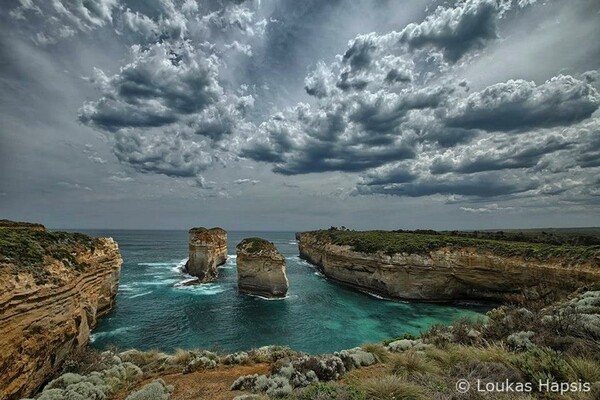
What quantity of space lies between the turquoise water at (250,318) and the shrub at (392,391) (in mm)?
12134

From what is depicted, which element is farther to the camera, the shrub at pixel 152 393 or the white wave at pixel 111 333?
the white wave at pixel 111 333

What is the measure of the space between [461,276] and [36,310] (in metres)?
37.4

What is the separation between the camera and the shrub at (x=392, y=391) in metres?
5.49

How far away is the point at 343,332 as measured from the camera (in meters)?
24.2

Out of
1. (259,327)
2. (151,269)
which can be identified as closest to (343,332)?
(259,327)

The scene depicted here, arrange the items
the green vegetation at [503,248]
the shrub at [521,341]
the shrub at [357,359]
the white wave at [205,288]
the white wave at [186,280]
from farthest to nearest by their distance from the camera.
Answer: the white wave at [186,280] < the white wave at [205,288] < the green vegetation at [503,248] < the shrub at [357,359] < the shrub at [521,341]

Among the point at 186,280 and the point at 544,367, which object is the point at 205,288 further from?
the point at 544,367

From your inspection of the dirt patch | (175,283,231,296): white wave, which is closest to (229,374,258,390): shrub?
the dirt patch

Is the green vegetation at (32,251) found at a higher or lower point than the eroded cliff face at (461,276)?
higher

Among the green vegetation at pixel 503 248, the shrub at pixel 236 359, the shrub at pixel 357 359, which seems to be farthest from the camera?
the green vegetation at pixel 503 248

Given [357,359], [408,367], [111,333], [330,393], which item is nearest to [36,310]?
[330,393]

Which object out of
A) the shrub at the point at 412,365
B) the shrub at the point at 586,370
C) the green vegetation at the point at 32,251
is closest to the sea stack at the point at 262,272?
the green vegetation at the point at 32,251

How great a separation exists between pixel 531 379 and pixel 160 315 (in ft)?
95.7

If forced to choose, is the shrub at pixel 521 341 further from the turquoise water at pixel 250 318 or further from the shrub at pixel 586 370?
the turquoise water at pixel 250 318
